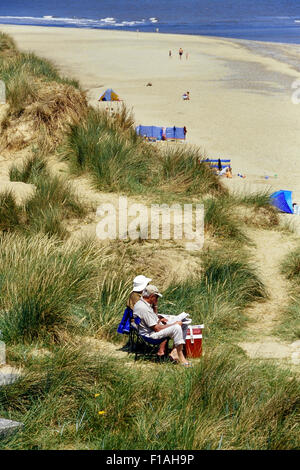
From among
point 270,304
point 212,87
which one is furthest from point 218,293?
point 212,87

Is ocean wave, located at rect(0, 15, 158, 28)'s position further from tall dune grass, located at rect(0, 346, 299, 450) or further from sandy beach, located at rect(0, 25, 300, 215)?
tall dune grass, located at rect(0, 346, 299, 450)

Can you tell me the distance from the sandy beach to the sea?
12.2 meters

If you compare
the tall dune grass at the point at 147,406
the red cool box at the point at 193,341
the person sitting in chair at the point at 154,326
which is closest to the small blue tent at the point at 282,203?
the red cool box at the point at 193,341

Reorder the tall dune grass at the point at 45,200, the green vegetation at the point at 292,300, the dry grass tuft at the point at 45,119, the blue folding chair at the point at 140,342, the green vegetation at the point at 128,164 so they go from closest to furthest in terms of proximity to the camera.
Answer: the blue folding chair at the point at 140,342, the green vegetation at the point at 292,300, the tall dune grass at the point at 45,200, the green vegetation at the point at 128,164, the dry grass tuft at the point at 45,119

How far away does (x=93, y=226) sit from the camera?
10.1 meters

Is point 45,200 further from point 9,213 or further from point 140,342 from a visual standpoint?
point 140,342

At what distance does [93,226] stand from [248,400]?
5862mm

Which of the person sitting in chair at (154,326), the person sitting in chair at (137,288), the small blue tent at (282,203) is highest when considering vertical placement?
the person sitting in chair at (137,288)

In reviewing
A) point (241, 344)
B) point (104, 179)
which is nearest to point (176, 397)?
point (241, 344)

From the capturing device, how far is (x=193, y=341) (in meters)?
6.20

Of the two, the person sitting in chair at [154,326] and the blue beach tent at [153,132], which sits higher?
the blue beach tent at [153,132]

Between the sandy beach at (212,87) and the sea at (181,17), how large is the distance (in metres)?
12.2

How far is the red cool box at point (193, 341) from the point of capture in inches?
242

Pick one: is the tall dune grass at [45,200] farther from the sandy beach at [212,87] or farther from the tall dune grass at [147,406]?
the sandy beach at [212,87]
